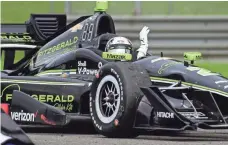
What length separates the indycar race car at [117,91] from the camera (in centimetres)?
749

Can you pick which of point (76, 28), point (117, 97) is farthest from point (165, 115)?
point (76, 28)

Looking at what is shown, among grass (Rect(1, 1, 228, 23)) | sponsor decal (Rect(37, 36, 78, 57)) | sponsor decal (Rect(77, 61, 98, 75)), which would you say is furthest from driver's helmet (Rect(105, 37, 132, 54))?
grass (Rect(1, 1, 228, 23))

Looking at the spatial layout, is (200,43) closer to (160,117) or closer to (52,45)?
(52,45)

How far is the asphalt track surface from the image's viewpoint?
6996mm

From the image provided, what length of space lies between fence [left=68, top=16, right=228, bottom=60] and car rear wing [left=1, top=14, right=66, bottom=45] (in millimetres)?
3383

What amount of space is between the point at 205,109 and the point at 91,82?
1481 mm

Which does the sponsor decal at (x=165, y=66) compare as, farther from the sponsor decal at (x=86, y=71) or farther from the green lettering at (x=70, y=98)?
the green lettering at (x=70, y=98)

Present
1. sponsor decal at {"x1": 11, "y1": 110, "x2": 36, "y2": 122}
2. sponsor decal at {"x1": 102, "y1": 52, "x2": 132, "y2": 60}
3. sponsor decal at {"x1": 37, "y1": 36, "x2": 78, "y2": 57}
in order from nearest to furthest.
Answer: sponsor decal at {"x1": 11, "y1": 110, "x2": 36, "y2": 122}
sponsor decal at {"x1": 102, "y1": 52, "x2": 132, "y2": 60}
sponsor decal at {"x1": 37, "y1": 36, "x2": 78, "y2": 57}

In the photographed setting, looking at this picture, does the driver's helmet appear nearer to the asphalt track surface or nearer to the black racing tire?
the black racing tire

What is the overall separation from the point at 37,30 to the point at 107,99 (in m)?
3.53

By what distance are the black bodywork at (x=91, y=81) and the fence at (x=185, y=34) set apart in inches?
169

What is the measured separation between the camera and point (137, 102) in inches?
299

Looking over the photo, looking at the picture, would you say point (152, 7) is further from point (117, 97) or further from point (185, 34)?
point (117, 97)

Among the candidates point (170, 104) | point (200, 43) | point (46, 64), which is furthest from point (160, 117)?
point (200, 43)
